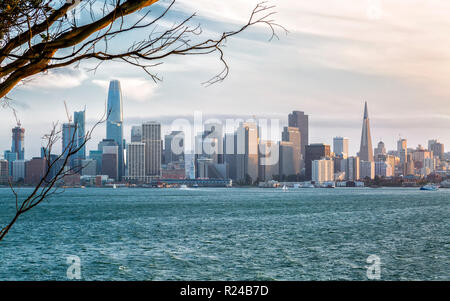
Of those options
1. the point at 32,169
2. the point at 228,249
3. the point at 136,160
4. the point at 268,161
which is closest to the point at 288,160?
the point at 268,161

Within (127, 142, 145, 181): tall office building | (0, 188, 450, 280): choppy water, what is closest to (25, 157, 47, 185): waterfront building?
(127, 142, 145, 181): tall office building

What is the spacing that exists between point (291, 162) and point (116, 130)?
5204cm

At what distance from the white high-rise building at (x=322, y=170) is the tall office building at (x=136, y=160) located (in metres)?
47.7

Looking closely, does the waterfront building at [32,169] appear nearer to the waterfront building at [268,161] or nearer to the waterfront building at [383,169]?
the waterfront building at [268,161]

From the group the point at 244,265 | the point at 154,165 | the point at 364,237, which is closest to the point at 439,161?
the point at 154,165

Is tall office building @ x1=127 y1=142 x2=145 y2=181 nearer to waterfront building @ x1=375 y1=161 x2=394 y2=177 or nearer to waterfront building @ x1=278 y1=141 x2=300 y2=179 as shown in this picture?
waterfront building @ x1=278 y1=141 x2=300 y2=179

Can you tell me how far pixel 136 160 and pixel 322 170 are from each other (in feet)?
173

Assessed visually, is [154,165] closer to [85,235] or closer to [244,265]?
[85,235]

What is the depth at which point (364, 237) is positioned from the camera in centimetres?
2895

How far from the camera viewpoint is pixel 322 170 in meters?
150

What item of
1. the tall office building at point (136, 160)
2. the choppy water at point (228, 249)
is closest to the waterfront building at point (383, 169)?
the tall office building at point (136, 160)

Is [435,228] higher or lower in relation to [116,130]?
lower

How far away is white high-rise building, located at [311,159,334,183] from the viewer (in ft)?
483

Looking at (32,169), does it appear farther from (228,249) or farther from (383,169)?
(383,169)
